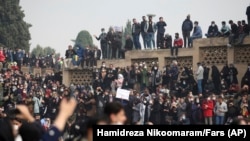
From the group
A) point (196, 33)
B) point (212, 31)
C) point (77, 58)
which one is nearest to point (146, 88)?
point (196, 33)

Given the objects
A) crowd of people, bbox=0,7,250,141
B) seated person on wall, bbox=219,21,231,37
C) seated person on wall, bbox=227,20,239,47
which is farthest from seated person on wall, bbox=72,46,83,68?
seated person on wall, bbox=227,20,239,47

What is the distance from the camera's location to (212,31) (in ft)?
87.0

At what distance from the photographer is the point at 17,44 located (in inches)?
2507

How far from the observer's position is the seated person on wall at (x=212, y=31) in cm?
2625

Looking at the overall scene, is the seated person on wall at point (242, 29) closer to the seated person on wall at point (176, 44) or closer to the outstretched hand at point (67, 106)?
the seated person on wall at point (176, 44)

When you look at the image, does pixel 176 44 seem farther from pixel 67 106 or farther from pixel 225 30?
pixel 67 106

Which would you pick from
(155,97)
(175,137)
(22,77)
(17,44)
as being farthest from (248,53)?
(17,44)

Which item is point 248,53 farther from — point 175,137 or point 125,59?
point 175,137

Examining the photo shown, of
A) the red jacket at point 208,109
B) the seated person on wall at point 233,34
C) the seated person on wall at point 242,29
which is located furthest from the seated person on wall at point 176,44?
the red jacket at point 208,109

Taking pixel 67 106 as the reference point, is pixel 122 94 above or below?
below

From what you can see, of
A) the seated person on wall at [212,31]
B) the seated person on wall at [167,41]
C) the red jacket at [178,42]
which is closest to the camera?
the seated person on wall at [212,31]

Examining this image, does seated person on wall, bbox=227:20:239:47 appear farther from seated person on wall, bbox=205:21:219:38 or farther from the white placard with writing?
the white placard with writing

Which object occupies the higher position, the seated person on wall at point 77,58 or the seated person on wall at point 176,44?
the seated person on wall at point 176,44

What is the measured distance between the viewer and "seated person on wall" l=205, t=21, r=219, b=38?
86.1 ft
